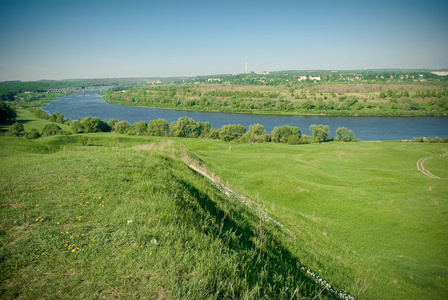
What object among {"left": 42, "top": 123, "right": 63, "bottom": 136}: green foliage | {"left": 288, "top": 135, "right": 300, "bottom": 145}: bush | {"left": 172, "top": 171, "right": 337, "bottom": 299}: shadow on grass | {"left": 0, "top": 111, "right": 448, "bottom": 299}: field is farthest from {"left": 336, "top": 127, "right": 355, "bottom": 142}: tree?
{"left": 42, "top": 123, "right": 63, "bottom": 136}: green foliage

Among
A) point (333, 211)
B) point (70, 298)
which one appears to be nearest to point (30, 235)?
point (70, 298)

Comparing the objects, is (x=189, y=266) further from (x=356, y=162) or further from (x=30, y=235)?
(x=356, y=162)

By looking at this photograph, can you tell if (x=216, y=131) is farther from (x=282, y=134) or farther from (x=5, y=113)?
(x=5, y=113)

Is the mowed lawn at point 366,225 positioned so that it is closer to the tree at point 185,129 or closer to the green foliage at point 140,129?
the tree at point 185,129

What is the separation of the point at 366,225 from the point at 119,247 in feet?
47.8

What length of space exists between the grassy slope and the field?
0.03m

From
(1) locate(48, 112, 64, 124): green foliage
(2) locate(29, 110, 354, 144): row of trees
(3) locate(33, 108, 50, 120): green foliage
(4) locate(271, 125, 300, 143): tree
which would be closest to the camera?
(4) locate(271, 125, 300, 143): tree

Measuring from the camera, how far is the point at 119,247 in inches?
183

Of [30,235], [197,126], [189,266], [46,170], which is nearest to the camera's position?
[189,266]

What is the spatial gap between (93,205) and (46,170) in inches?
175

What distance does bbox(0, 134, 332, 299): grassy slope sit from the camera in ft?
12.5

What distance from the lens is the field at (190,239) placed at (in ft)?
13.2

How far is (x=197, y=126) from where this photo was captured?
74500mm

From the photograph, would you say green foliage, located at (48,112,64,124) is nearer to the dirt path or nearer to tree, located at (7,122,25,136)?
tree, located at (7,122,25,136)
